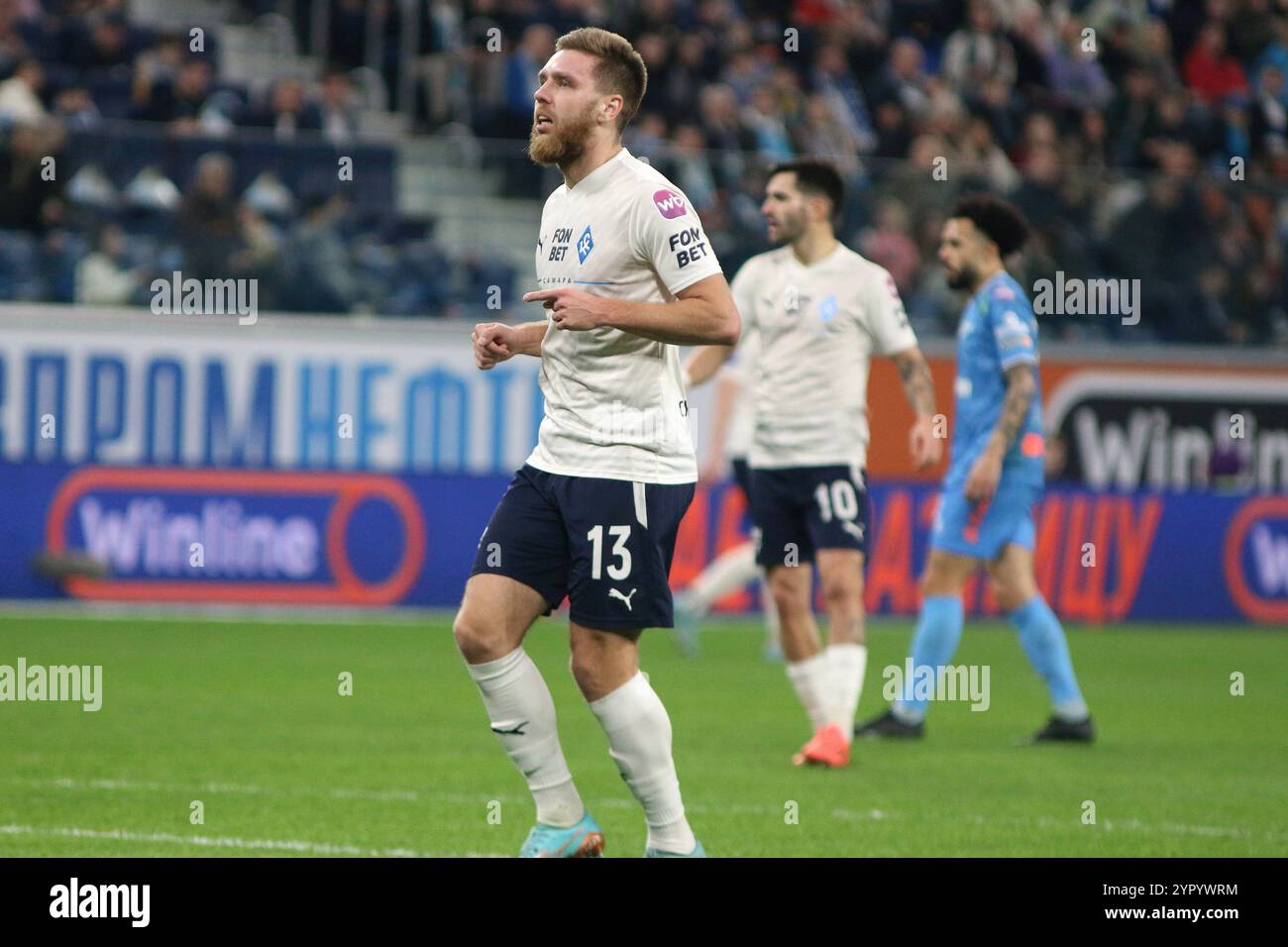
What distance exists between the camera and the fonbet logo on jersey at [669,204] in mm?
6000

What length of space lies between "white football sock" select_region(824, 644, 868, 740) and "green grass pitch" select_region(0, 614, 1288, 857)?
0.26 metres

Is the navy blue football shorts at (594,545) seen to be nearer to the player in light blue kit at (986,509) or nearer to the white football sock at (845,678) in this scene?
the white football sock at (845,678)

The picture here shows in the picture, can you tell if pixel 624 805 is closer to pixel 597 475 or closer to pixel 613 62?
pixel 597 475

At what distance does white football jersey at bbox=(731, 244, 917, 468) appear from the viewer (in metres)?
9.56

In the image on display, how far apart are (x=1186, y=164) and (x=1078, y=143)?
121cm

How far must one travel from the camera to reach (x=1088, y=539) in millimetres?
18641

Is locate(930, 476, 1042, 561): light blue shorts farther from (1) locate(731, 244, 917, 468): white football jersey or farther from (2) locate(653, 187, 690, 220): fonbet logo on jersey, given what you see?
(2) locate(653, 187, 690, 220): fonbet logo on jersey

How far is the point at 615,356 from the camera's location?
20.2 feet

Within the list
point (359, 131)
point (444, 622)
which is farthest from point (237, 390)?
point (359, 131)

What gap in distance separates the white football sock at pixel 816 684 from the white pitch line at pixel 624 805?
1.48m

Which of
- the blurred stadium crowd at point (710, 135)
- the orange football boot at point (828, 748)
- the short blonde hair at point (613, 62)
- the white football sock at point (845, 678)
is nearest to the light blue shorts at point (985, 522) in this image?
the white football sock at point (845, 678)
